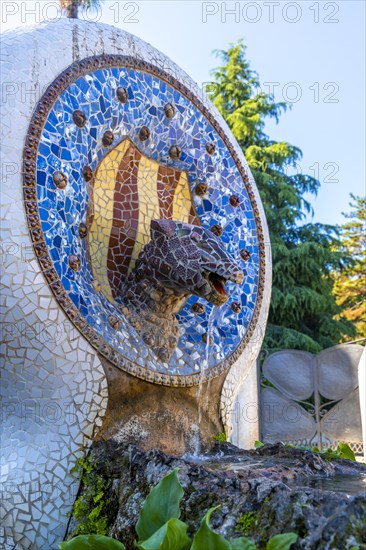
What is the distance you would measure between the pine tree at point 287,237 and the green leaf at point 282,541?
34.9 feet

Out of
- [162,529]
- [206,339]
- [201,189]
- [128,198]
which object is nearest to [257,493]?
[162,529]

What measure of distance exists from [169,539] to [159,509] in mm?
220

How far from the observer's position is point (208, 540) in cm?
188

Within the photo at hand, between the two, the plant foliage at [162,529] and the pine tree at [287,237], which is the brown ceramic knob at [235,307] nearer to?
the plant foliage at [162,529]

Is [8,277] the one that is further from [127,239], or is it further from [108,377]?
[127,239]

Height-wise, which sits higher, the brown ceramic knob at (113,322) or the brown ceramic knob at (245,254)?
the brown ceramic knob at (245,254)

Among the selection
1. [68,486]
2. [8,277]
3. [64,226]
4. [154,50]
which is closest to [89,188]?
[64,226]

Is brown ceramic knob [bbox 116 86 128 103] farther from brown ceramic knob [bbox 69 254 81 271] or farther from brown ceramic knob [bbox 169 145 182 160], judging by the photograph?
brown ceramic knob [bbox 69 254 81 271]

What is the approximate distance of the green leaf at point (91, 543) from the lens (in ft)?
7.04

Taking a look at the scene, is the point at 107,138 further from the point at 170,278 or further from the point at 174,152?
the point at 170,278

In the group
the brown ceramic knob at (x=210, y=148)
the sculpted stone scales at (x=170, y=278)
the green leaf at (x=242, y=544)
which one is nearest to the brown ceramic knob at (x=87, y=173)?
the sculpted stone scales at (x=170, y=278)

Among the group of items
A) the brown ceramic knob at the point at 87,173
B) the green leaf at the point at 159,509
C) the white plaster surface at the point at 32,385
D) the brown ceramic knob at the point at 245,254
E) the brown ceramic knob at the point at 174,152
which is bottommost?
the green leaf at the point at 159,509

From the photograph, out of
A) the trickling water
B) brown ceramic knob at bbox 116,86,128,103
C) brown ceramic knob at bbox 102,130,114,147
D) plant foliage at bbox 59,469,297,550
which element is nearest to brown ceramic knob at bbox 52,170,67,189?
brown ceramic knob at bbox 102,130,114,147

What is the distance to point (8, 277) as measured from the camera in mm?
2863
